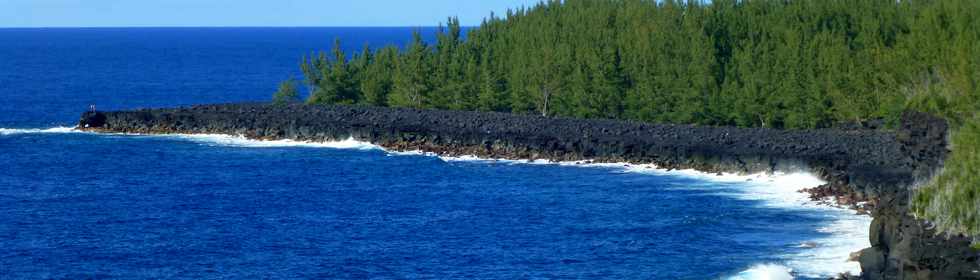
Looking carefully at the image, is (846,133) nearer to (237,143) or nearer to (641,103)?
(641,103)

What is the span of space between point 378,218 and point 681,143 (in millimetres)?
24231

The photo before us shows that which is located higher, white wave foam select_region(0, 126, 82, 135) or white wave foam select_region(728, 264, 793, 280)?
white wave foam select_region(0, 126, 82, 135)

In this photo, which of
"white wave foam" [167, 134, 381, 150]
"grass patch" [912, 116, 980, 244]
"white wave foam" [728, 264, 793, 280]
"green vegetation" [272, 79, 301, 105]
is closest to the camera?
"grass patch" [912, 116, 980, 244]

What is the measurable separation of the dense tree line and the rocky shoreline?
485 centimetres

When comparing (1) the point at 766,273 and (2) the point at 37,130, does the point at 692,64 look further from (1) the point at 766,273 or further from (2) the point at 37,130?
(1) the point at 766,273

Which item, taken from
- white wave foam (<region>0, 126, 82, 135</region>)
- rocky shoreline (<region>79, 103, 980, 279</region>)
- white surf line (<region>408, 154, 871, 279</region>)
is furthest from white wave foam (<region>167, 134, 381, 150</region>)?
white wave foam (<region>0, 126, 82, 135</region>)

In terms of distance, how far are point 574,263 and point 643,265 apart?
248 cm

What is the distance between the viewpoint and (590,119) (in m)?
93.4

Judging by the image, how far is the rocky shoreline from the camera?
42312 mm

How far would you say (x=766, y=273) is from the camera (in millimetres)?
46719

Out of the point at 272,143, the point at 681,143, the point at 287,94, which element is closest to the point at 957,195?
the point at 681,143

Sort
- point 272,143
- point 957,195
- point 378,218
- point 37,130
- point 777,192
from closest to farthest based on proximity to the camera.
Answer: point 957,195 < point 378,218 < point 777,192 < point 272,143 < point 37,130

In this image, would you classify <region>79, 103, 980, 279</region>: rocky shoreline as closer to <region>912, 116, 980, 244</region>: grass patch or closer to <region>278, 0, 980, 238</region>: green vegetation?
<region>912, 116, 980, 244</region>: grass patch

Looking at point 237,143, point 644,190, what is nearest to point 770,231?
point 644,190
